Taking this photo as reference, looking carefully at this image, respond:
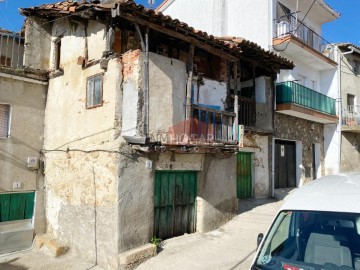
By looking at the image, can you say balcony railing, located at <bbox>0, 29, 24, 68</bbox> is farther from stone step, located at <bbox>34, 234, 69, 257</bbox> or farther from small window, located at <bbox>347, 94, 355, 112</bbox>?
small window, located at <bbox>347, 94, 355, 112</bbox>

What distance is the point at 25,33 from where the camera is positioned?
9.57m

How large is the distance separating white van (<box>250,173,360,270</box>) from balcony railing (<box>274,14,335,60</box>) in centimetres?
1159

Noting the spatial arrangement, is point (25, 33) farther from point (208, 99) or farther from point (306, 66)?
point (306, 66)

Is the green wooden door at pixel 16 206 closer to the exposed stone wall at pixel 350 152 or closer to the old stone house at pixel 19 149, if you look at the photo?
the old stone house at pixel 19 149

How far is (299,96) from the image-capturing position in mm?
13617

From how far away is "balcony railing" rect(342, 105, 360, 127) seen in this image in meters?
17.7

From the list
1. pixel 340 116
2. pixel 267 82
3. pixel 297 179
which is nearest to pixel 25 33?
pixel 267 82

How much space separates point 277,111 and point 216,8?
20.1 ft

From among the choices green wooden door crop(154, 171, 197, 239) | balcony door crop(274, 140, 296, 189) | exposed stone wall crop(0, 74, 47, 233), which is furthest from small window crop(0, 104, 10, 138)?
balcony door crop(274, 140, 296, 189)

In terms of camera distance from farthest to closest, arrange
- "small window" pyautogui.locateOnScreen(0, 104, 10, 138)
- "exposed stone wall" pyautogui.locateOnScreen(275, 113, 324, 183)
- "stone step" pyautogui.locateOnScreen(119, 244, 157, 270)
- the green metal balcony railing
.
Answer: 1. "exposed stone wall" pyautogui.locateOnScreen(275, 113, 324, 183)
2. the green metal balcony railing
3. "small window" pyautogui.locateOnScreen(0, 104, 10, 138)
4. "stone step" pyautogui.locateOnScreen(119, 244, 157, 270)

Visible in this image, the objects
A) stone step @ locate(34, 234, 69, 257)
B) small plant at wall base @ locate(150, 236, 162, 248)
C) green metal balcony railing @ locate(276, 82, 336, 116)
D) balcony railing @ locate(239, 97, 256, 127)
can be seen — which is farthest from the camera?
green metal balcony railing @ locate(276, 82, 336, 116)

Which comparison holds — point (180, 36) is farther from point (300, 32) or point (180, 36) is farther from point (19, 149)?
point (300, 32)

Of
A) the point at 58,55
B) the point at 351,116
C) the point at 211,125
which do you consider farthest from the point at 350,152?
the point at 58,55

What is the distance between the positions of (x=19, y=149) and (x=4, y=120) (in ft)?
3.00
